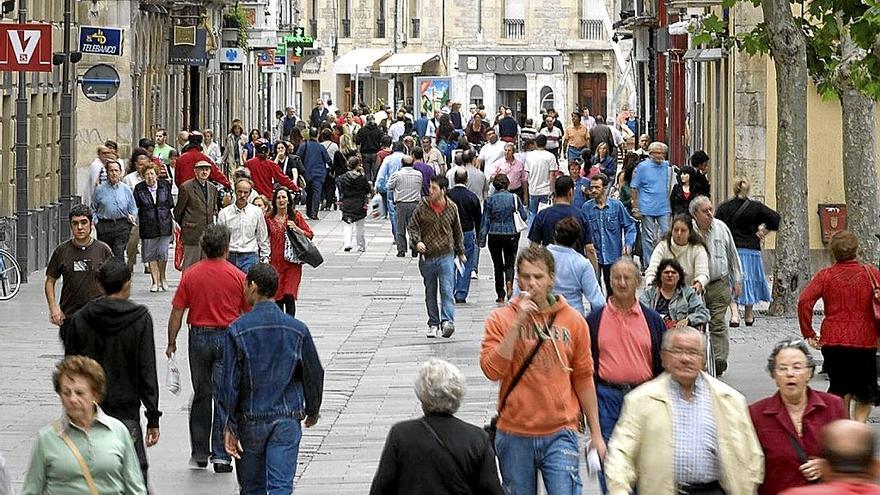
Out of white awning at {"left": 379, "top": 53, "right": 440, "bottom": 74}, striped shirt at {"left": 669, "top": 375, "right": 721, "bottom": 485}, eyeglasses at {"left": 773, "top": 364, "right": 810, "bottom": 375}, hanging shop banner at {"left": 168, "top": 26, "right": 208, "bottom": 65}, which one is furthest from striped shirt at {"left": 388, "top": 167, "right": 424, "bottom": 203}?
white awning at {"left": 379, "top": 53, "right": 440, "bottom": 74}

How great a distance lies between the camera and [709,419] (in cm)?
870

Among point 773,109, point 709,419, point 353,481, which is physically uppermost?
point 773,109

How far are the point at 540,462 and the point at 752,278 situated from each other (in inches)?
493

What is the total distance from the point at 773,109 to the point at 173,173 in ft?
29.3

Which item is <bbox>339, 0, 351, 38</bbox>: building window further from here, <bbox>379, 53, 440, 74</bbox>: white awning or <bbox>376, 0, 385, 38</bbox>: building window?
<bbox>379, 53, 440, 74</bbox>: white awning

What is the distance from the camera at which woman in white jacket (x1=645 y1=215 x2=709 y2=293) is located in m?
16.3

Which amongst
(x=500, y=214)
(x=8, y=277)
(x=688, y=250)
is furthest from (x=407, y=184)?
(x=688, y=250)

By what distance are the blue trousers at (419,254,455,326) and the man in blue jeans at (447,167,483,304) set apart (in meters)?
3.28

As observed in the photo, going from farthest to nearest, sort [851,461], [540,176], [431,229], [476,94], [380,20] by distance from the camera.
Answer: [380,20] < [476,94] < [540,176] < [431,229] < [851,461]

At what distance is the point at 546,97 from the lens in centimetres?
8300

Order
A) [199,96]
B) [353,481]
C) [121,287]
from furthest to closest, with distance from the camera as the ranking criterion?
[199,96], [353,481], [121,287]

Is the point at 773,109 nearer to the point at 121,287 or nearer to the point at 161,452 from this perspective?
the point at 161,452

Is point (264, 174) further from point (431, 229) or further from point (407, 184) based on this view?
point (431, 229)

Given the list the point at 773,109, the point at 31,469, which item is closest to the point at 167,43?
the point at 773,109
